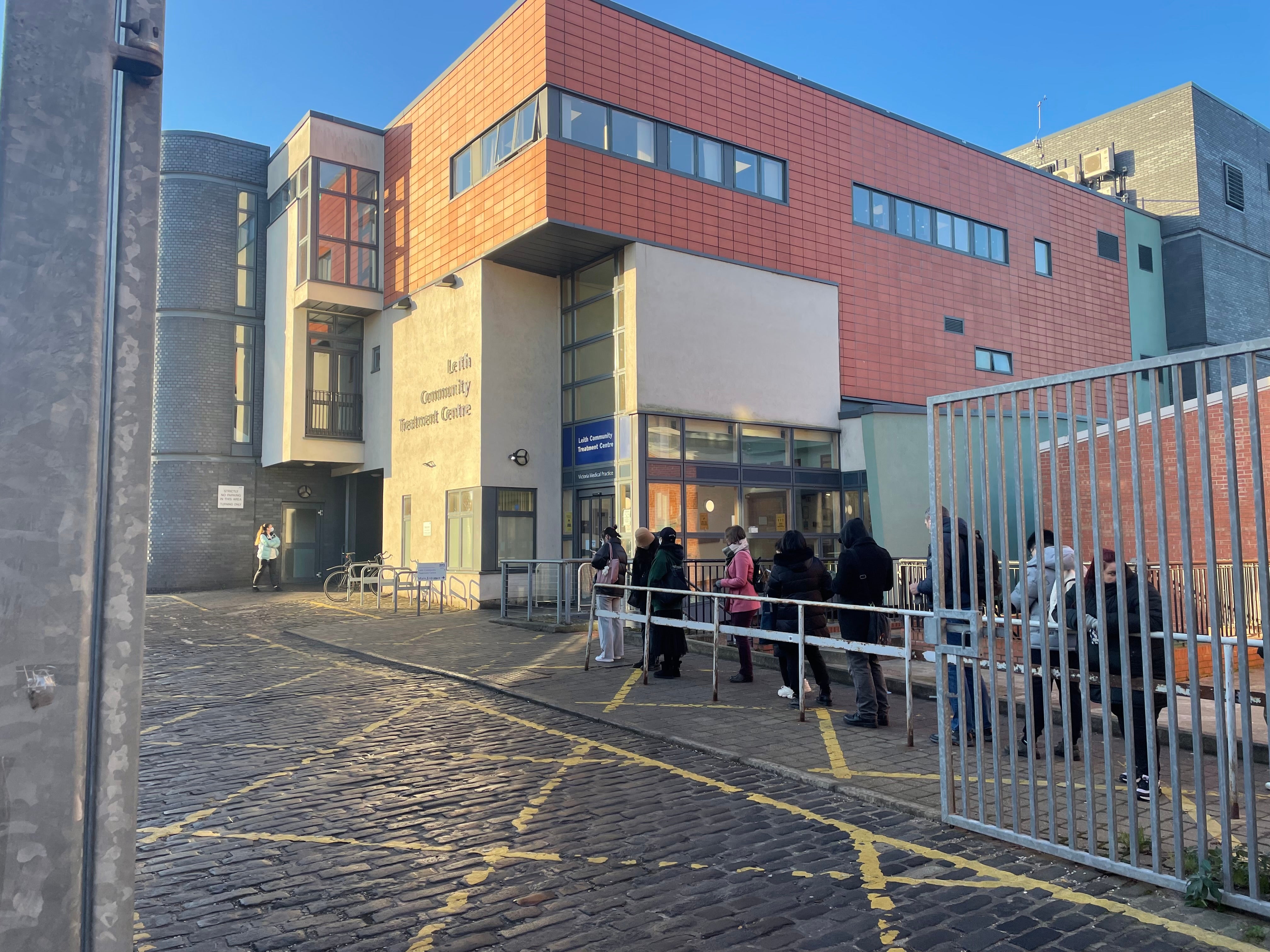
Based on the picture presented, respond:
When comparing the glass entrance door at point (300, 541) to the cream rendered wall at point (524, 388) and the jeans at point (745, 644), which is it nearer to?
the cream rendered wall at point (524, 388)

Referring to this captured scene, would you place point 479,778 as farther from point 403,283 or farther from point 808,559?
point 403,283

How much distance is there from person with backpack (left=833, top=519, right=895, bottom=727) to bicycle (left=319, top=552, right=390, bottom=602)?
1327 centimetres

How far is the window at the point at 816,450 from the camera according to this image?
20.0m

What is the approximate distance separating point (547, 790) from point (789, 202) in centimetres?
1697

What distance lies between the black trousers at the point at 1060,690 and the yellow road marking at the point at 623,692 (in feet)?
12.0

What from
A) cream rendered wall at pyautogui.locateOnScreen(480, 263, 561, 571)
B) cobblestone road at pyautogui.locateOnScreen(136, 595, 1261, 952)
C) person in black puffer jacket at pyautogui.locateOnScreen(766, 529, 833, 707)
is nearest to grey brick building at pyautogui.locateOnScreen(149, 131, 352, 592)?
cream rendered wall at pyautogui.locateOnScreen(480, 263, 561, 571)

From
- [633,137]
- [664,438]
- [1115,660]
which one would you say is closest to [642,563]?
[664,438]

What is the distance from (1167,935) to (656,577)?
24.0ft

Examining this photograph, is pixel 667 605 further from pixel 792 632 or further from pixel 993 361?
pixel 993 361

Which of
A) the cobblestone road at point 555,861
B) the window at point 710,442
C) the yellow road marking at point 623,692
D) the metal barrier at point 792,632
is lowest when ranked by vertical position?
the cobblestone road at point 555,861

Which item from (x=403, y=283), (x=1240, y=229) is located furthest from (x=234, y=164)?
(x=1240, y=229)

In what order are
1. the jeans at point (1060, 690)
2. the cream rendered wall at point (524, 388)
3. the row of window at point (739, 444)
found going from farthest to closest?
the cream rendered wall at point (524, 388)
the row of window at point (739, 444)
the jeans at point (1060, 690)

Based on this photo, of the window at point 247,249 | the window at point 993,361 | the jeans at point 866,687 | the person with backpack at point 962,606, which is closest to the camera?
the person with backpack at point 962,606

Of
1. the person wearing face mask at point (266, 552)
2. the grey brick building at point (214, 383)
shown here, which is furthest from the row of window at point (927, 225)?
the person wearing face mask at point (266, 552)
